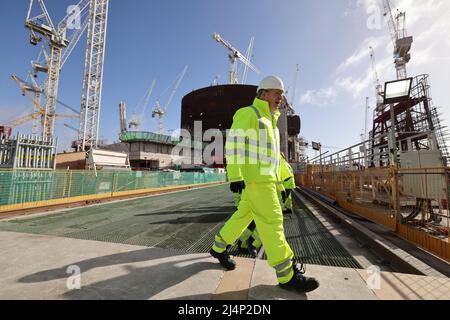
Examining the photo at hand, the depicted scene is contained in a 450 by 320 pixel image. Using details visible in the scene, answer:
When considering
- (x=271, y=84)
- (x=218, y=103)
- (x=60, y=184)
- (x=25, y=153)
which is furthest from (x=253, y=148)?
(x=218, y=103)

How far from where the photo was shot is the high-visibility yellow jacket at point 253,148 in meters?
2.06

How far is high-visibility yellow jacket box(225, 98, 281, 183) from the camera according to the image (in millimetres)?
2057

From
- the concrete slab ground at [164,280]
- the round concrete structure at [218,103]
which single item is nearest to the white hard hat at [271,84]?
the concrete slab ground at [164,280]

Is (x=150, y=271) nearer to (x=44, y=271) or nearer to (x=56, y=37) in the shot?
(x=44, y=271)

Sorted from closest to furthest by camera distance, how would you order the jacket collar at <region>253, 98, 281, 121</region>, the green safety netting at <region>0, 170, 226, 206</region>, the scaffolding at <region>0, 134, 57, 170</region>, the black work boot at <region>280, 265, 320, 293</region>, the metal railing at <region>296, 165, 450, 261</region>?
the black work boot at <region>280, 265, 320, 293</region>
the jacket collar at <region>253, 98, 281, 121</region>
the metal railing at <region>296, 165, 450, 261</region>
the green safety netting at <region>0, 170, 226, 206</region>
the scaffolding at <region>0, 134, 57, 170</region>

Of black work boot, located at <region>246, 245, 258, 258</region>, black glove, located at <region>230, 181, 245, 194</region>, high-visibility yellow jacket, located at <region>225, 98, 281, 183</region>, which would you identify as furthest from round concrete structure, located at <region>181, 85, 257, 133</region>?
black glove, located at <region>230, 181, 245, 194</region>

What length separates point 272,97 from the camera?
2.40 m

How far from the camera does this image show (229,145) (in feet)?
7.13

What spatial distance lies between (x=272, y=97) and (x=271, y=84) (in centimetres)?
14

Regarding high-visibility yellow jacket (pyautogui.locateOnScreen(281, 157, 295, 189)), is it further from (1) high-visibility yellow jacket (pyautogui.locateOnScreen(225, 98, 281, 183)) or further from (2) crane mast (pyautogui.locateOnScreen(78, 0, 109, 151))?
(2) crane mast (pyautogui.locateOnScreen(78, 0, 109, 151))

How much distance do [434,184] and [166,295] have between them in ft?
14.7

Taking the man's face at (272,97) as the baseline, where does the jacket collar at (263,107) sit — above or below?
below

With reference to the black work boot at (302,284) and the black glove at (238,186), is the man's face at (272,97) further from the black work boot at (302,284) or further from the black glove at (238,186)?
the black work boot at (302,284)
